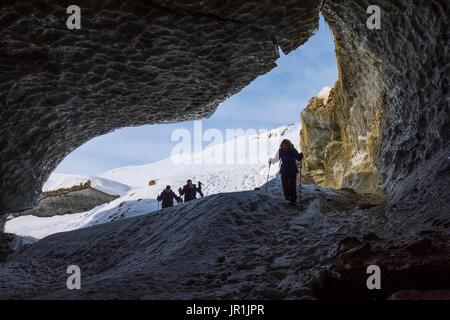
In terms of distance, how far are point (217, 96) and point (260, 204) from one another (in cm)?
294

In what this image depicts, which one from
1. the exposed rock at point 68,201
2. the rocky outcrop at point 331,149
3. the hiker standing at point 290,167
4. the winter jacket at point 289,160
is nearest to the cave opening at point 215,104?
the hiker standing at point 290,167

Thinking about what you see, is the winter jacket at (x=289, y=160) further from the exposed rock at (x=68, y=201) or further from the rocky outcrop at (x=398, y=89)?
the exposed rock at (x=68, y=201)

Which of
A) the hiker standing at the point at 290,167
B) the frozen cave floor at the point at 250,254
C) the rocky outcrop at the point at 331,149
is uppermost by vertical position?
the rocky outcrop at the point at 331,149

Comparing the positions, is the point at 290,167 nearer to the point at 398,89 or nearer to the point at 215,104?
the point at 215,104

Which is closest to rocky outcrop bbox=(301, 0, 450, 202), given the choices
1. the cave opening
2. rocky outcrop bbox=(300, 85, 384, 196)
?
the cave opening

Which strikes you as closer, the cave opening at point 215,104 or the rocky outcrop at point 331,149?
the cave opening at point 215,104

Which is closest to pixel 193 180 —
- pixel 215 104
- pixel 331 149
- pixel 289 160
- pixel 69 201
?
pixel 69 201

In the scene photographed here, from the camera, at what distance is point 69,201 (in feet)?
78.2

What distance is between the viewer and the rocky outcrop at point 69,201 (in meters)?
22.5

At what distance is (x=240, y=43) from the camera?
5062 millimetres

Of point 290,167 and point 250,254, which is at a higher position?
point 290,167

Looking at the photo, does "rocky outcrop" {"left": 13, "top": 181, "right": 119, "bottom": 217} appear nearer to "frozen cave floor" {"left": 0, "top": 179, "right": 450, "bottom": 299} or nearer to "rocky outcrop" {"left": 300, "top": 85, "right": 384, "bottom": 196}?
"frozen cave floor" {"left": 0, "top": 179, "right": 450, "bottom": 299}

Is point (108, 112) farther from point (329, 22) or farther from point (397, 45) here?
point (329, 22)
